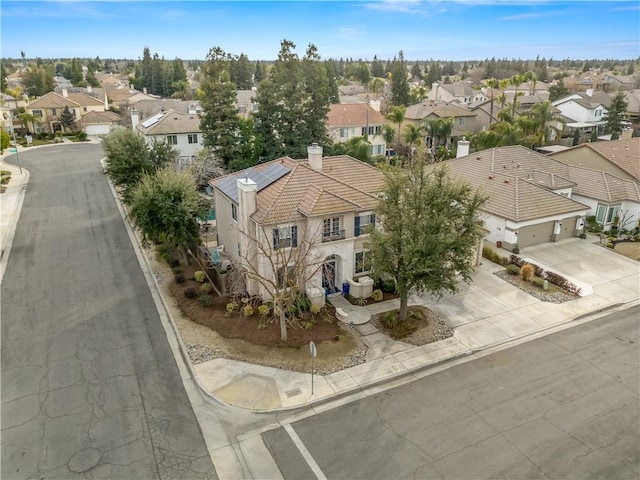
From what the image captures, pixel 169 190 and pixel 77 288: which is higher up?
pixel 169 190

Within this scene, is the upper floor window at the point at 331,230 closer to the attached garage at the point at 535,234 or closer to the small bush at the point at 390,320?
the small bush at the point at 390,320

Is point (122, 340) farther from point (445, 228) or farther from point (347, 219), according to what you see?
point (445, 228)

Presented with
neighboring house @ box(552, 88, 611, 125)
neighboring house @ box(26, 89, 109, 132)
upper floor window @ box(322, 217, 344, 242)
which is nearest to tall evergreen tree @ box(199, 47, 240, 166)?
upper floor window @ box(322, 217, 344, 242)

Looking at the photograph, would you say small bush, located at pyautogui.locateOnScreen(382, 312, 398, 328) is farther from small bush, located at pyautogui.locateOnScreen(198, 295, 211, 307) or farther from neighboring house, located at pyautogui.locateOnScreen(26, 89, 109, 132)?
neighboring house, located at pyautogui.locateOnScreen(26, 89, 109, 132)

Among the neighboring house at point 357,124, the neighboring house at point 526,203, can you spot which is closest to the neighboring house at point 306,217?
the neighboring house at point 526,203

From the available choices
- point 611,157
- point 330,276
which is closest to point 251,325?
point 330,276

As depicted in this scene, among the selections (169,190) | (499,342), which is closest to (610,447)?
(499,342)

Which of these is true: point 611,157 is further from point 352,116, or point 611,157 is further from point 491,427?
point 491,427
